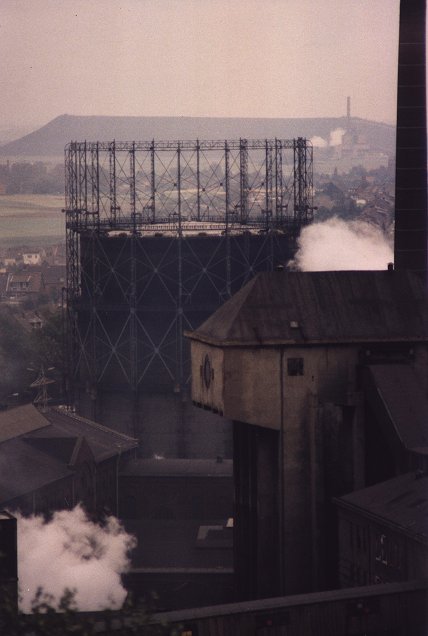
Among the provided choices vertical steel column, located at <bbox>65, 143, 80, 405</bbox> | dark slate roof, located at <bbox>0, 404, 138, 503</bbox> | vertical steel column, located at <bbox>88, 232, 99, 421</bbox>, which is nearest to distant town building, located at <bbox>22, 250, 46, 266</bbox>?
vertical steel column, located at <bbox>65, 143, 80, 405</bbox>

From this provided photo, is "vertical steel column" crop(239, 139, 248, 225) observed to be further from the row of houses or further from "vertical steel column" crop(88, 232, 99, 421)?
the row of houses

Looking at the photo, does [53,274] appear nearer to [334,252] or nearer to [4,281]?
[4,281]

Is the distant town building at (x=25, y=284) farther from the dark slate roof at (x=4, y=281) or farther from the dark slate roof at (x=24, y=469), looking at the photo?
the dark slate roof at (x=24, y=469)

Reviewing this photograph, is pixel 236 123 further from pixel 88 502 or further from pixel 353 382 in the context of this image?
pixel 353 382

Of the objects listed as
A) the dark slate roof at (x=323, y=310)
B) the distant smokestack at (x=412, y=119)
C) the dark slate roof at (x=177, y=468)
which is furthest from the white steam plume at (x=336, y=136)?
the dark slate roof at (x=323, y=310)

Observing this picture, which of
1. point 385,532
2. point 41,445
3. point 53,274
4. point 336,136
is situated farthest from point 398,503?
point 53,274
